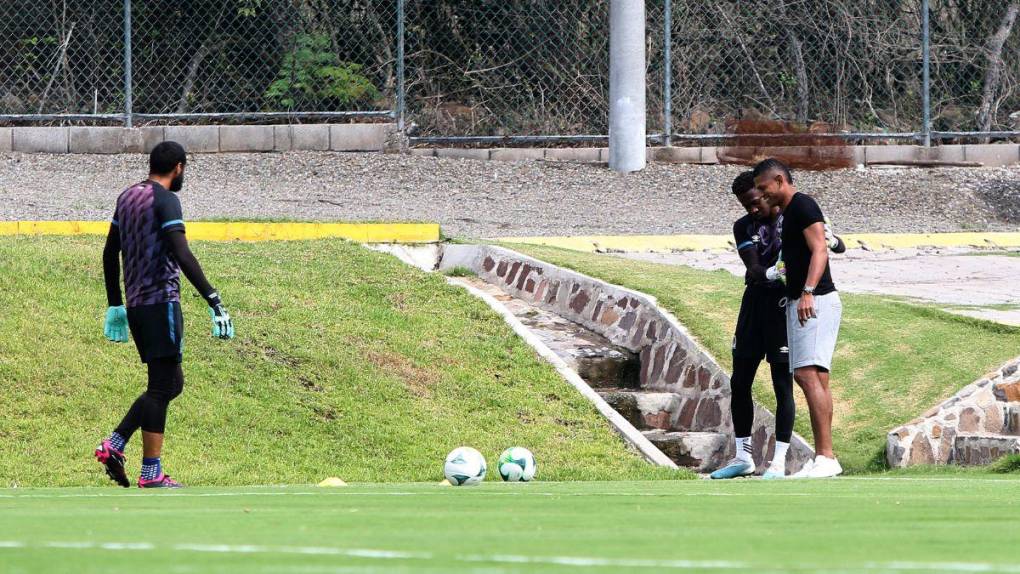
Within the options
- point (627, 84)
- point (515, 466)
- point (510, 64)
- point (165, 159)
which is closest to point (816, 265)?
point (515, 466)

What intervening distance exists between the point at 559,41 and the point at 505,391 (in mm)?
11127

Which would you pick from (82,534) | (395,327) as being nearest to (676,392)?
(395,327)

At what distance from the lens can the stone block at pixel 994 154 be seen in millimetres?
22266

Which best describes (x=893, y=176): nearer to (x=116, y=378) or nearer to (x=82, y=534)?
(x=116, y=378)

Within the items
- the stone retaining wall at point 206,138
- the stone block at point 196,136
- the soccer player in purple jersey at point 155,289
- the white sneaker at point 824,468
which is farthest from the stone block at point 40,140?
the white sneaker at point 824,468

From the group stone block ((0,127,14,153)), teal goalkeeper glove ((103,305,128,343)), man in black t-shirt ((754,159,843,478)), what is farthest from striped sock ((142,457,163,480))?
stone block ((0,127,14,153))

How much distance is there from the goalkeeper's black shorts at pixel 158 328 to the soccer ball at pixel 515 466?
6.66ft

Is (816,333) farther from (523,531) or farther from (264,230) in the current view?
(264,230)

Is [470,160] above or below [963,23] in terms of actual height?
below

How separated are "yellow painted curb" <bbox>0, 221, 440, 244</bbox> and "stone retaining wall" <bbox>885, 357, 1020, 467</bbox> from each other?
24.3 feet

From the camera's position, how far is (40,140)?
68.3ft

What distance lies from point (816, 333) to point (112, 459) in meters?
3.99

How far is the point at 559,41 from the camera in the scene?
21891mm

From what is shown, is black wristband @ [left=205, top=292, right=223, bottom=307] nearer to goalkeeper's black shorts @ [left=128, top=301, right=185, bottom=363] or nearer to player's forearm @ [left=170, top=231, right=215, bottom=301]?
player's forearm @ [left=170, top=231, right=215, bottom=301]
